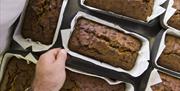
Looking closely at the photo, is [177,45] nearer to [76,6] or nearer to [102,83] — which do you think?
[102,83]

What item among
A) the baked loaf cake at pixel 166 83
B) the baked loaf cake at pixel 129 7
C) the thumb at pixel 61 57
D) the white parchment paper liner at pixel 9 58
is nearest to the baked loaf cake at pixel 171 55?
the baked loaf cake at pixel 166 83

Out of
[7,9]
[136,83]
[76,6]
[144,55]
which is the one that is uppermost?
[7,9]

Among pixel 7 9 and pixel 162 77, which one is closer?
pixel 7 9

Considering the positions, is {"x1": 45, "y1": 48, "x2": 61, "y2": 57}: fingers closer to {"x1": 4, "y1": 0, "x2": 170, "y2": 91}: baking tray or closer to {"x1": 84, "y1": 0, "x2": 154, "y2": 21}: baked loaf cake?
{"x1": 4, "y1": 0, "x2": 170, "y2": 91}: baking tray

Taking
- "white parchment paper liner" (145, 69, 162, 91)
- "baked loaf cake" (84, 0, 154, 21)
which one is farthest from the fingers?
"white parchment paper liner" (145, 69, 162, 91)

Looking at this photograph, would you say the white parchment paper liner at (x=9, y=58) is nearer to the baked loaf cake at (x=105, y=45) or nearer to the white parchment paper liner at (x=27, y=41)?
the white parchment paper liner at (x=27, y=41)

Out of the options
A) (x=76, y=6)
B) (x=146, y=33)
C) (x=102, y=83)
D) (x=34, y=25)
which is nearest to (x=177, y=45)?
(x=146, y=33)

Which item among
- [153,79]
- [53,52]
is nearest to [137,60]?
[153,79]
